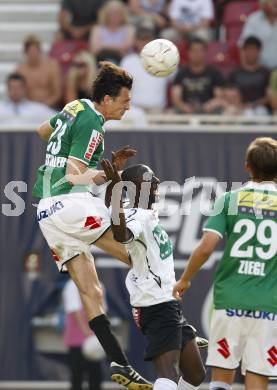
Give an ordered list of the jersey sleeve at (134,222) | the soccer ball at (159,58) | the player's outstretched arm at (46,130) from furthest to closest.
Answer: the soccer ball at (159,58) < the player's outstretched arm at (46,130) < the jersey sleeve at (134,222)

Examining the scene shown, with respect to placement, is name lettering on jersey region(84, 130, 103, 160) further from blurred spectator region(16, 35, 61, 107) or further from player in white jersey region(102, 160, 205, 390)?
blurred spectator region(16, 35, 61, 107)

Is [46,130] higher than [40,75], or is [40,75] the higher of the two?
[46,130]

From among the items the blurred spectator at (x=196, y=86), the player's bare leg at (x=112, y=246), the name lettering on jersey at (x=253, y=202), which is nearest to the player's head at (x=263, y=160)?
the name lettering on jersey at (x=253, y=202)

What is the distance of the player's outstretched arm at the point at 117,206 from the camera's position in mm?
8227

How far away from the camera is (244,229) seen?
809 cm

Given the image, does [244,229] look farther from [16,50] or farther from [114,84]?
[16,50]

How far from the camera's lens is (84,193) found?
8969mm

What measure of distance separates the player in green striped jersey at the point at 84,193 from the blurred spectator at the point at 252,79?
6246 mm

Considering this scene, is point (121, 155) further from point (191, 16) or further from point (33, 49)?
point (191, 16)

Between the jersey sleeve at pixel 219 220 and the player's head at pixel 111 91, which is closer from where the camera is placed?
the jersey sleeve at pixel 219 220

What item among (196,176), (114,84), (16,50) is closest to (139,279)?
(114,84)

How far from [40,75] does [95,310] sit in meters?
6.97

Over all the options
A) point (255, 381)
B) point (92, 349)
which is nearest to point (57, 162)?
point (255, 381)

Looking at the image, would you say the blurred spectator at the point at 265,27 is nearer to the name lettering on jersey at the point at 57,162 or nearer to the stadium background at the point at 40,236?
the stadium background at the point at 40,236
